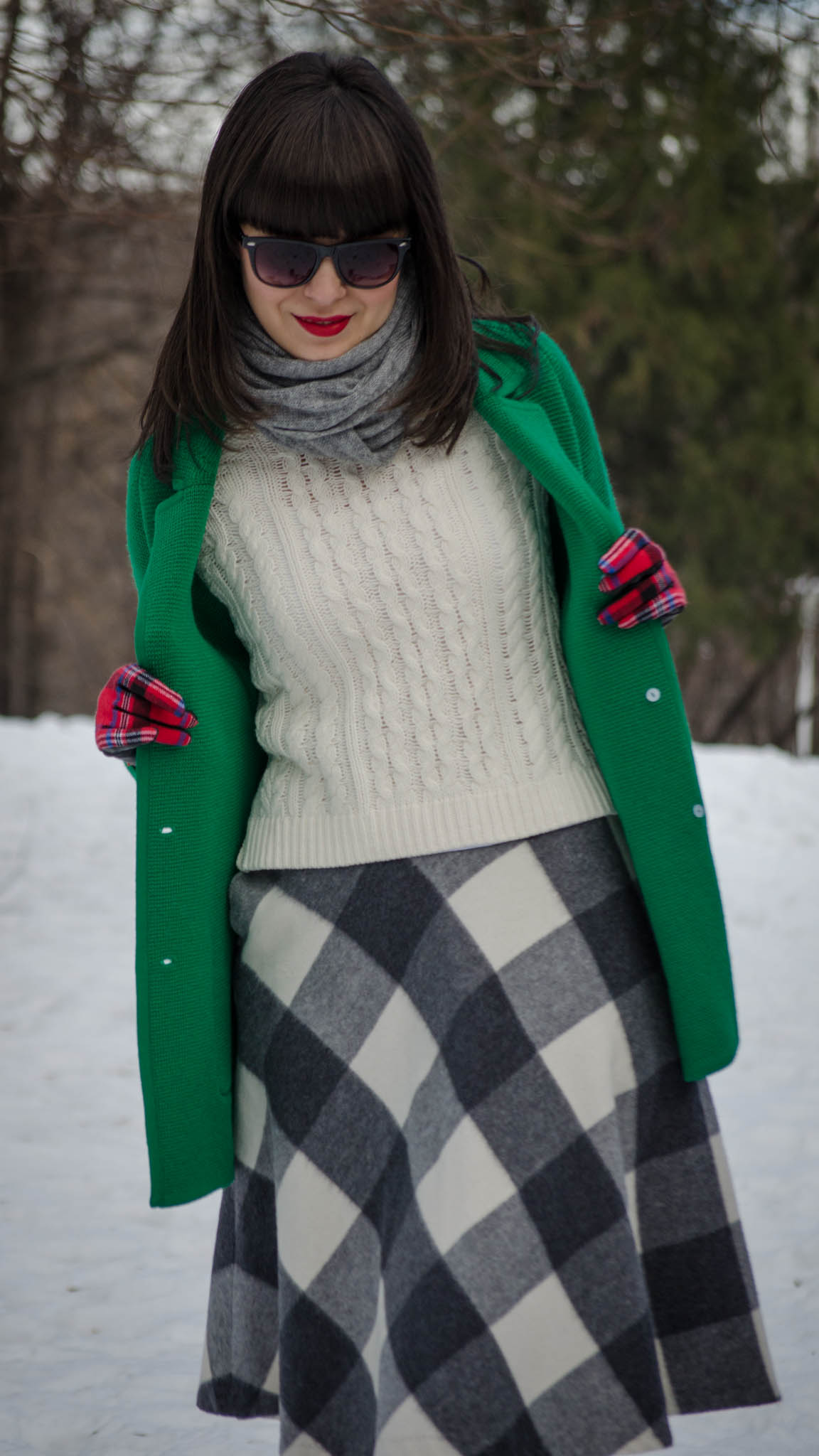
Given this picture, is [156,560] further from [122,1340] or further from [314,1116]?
[122,1340]

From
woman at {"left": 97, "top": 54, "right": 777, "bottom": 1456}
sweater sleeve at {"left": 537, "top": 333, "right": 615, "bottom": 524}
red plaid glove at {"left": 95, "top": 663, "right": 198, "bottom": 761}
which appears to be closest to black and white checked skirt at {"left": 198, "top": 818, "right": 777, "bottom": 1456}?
woman at {"left": 97, "top": 54, "right": 777, "bottom": 1456}

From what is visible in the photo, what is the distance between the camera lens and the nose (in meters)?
1.63

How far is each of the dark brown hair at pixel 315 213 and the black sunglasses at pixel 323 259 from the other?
2 centimetres

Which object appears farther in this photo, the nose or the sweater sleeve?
the sweater sleeve

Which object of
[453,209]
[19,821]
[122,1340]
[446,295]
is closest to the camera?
[446,295]

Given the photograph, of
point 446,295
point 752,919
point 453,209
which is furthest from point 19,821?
point 446,295

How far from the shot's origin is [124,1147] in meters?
3.79

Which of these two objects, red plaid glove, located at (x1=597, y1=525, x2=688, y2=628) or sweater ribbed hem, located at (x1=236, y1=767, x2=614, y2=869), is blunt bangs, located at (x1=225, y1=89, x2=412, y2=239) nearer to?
red plaid glove, located at (x1=597, y1=525, x2=688, y2=628)

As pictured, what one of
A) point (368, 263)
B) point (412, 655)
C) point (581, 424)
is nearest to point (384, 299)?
point (368, 263)

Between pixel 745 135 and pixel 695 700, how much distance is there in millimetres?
4814

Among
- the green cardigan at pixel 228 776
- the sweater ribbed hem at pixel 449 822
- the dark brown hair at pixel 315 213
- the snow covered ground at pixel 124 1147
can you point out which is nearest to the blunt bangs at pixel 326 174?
the dark brown hair at pixel 315 213

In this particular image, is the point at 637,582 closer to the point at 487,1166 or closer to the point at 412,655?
the point at 412,655

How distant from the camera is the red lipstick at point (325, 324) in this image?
169cm

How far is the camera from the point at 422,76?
514 centimetres
